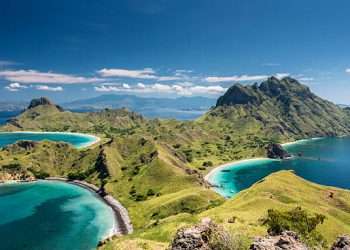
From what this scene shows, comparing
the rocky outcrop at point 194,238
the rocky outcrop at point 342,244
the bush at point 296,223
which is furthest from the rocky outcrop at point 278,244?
the bush at point 296,223

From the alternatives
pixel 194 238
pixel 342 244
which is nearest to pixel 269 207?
pixel 342 244

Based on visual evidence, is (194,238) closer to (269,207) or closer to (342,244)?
(342,244)

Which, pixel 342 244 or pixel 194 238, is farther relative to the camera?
pixel 342 244

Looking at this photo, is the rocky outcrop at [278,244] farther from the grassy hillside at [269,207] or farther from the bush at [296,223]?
the bush at [296,223]

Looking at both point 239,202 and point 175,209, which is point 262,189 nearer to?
point 239,202

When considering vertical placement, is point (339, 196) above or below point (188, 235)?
below

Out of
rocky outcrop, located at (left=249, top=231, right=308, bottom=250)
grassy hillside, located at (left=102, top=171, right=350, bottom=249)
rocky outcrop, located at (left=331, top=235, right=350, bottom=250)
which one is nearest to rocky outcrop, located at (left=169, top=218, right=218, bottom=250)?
rocky outcrop, located at (left=249, top=231, right=308, bottom=250)

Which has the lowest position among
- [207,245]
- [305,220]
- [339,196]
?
[339,196]

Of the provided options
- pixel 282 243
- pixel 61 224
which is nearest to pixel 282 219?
pixel 282 243

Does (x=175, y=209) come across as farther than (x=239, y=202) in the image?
Yes

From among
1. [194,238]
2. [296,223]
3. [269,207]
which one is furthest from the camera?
[269,207]
